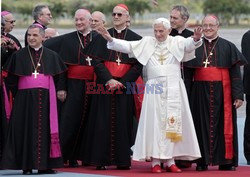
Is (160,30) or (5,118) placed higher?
(160,30)

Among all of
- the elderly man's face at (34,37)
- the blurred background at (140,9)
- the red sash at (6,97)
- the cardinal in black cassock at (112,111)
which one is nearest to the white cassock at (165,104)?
the cardinal in black cassock at (112,111)

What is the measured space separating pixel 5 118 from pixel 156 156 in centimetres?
197

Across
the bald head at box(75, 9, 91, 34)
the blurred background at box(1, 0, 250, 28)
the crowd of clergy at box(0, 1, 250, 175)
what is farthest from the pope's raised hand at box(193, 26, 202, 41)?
the blurred background at box(1, 0, 250, 28)

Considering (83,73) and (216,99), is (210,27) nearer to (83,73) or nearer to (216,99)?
(216,99)

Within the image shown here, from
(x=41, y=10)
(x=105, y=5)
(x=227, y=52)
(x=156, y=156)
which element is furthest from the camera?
(x=105, y=5)

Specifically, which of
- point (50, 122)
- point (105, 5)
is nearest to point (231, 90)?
point (50, 122)

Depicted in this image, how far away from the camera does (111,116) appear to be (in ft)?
40.8

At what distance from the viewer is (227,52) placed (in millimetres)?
12328

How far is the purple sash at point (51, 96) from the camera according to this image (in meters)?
11.7

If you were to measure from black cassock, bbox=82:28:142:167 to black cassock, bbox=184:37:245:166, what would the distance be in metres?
0.81

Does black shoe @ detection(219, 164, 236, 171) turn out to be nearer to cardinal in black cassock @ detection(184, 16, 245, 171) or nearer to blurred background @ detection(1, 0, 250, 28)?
cardinal in black cassock @ detection(184, 16, 245, 171)

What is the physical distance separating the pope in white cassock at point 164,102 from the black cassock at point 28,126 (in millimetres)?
1002

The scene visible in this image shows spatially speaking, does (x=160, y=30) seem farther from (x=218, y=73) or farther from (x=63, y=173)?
(x=63, y=173)

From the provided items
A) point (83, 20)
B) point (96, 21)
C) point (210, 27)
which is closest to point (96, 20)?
point (96, 21)
